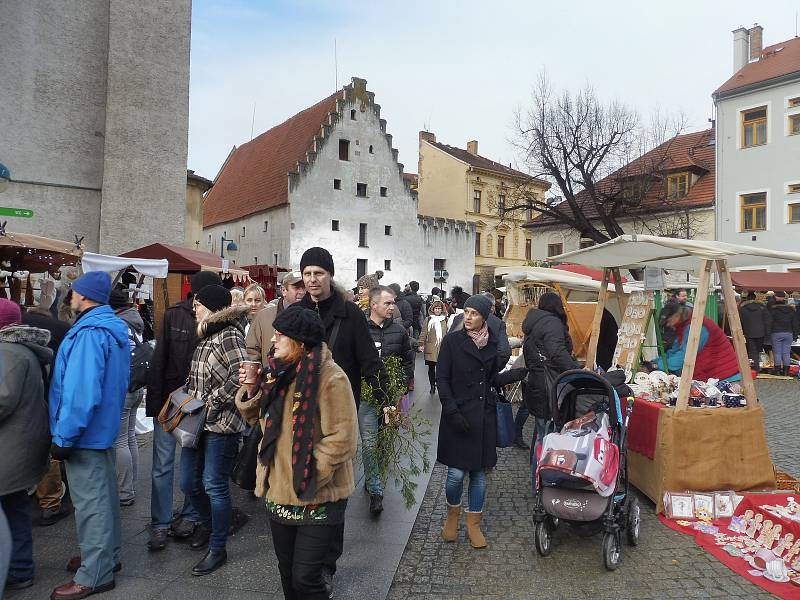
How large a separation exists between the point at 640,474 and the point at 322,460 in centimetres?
404

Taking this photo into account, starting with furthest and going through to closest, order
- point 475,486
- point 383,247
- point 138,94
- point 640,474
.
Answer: point 383,247 → point 138,94 → point 640,474 → point 475,486

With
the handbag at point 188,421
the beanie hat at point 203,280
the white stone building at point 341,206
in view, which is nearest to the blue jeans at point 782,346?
the beanie hat at point 203,280

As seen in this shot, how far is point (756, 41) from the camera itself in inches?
1228

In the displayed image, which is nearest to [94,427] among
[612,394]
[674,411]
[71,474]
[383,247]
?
[71,474]

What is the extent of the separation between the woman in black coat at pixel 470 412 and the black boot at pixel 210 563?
5.65 ft

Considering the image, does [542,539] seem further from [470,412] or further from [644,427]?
[644,427]

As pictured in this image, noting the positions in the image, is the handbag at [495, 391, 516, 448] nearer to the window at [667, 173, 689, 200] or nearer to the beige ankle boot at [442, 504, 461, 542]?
the beige ankle boot at [442, 504, 461, 542]

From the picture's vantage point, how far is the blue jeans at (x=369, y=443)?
5457 millimetres

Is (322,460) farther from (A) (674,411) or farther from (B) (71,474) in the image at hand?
(A) (674,411)

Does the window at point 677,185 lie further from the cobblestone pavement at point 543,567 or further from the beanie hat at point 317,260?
the beanie hat at point 317,260

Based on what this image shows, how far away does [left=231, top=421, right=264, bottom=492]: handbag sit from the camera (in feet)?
10.9

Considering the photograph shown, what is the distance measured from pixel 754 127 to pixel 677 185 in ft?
19.0

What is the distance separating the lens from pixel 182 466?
436cm

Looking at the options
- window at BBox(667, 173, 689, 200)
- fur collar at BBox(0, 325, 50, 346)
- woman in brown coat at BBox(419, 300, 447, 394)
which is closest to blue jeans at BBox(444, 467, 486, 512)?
fur collar at BBox(0, 325, 50, 346)
